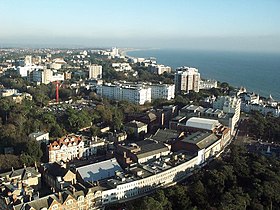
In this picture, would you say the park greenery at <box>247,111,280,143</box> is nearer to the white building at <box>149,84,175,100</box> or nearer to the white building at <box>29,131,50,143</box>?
the white building at <box>149,84,175,100</box>

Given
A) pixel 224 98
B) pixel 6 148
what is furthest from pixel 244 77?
pixel 6 148

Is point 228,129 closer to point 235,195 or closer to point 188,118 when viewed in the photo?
point 188,118

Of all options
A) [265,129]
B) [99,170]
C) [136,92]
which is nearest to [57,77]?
[136,92]

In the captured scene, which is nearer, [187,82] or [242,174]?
[242,174]

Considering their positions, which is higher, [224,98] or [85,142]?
[224,98]

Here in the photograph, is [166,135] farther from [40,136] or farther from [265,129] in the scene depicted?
[40,136]

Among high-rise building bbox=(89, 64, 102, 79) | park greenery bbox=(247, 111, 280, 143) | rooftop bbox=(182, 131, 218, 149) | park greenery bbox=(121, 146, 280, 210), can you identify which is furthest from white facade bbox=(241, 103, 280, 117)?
high-rise building bbox=(89, 64, 102, 79)

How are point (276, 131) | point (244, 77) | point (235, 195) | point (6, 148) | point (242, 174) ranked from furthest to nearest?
1. point (244, 77)
2. point (276, 131)
3. point (6, 148)
4. point (242, 174)
5. point (235, 195)

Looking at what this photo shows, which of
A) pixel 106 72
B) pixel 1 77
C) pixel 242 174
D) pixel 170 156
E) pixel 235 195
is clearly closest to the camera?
pixel 235 195

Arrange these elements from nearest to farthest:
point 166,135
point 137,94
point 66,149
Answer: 1. point 66,149
2. point 166,135
3. point 137,94
